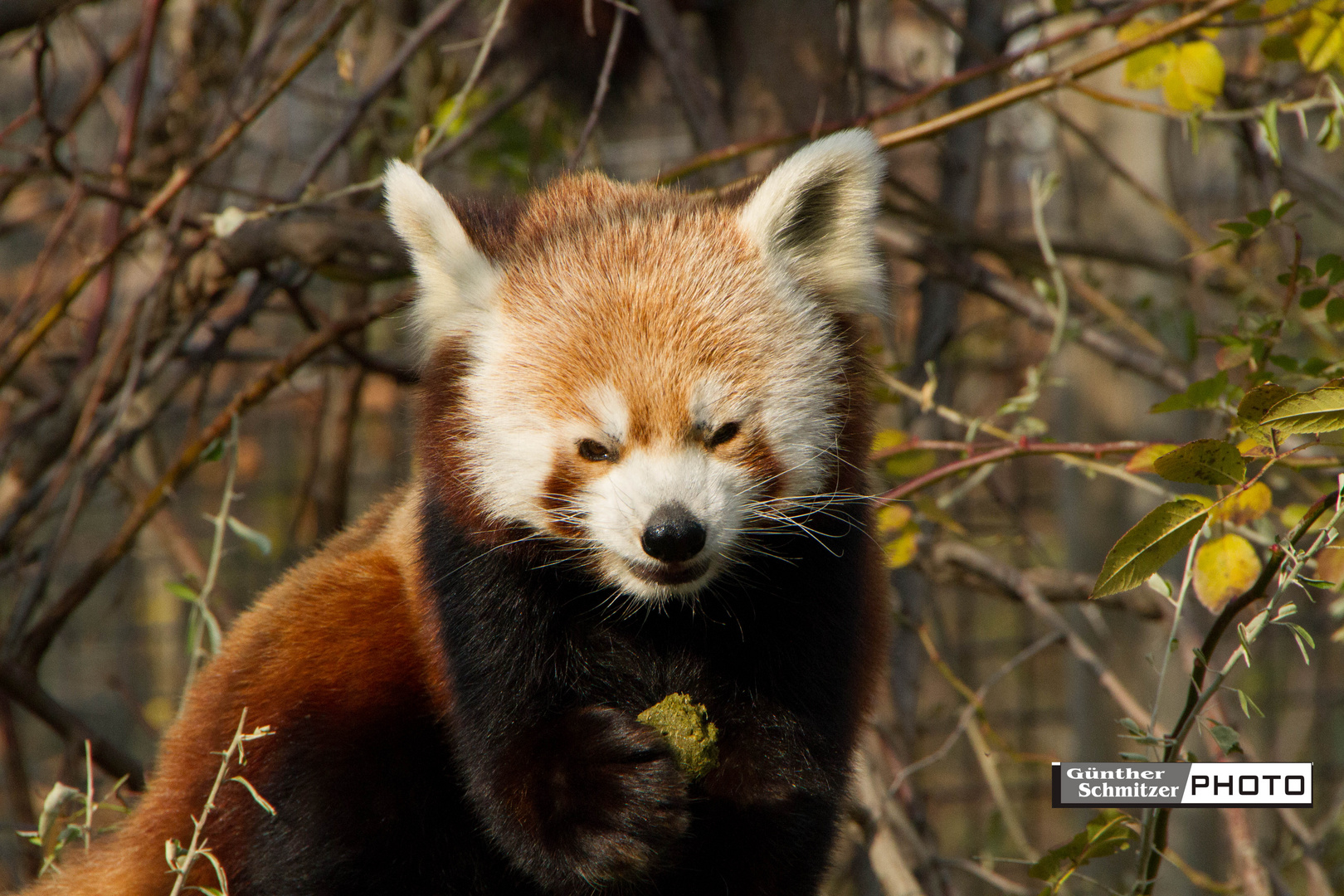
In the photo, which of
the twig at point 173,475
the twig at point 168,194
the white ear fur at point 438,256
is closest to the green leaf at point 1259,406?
the white ear fur at point 438,256

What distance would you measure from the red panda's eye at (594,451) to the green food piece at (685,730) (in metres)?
0.46

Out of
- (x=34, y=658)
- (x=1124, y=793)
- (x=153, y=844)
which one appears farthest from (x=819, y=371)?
(x=34, y=658)

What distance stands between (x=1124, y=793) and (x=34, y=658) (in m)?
2.75

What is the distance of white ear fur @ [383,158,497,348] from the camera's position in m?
2.23

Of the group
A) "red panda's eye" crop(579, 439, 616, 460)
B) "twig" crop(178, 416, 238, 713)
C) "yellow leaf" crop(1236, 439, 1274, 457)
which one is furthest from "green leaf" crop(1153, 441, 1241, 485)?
"twig" crop(178, 416, 238, 713)

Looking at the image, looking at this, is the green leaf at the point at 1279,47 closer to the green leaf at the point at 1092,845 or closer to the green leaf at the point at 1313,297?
the green leaf at the point at 1313,297

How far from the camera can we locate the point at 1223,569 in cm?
224

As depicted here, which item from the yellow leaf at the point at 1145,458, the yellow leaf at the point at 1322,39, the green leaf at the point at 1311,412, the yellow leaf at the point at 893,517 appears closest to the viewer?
the green leaf at the point at 1311,412

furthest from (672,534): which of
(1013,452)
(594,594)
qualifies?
(1013,452)

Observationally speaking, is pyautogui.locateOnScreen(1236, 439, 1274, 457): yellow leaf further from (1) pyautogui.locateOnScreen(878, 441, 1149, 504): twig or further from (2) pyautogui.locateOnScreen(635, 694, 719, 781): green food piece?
(2) pyautogui.locateOnScreen(635, 694, 719, 781): green food piece

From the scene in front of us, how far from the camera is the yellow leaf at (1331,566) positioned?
8.15 feet

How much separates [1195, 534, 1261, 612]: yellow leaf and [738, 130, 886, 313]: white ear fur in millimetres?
795

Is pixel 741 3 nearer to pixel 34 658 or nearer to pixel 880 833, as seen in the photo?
pixel 880 833

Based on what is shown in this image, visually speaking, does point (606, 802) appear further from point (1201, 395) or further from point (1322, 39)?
point (1322, 39)
